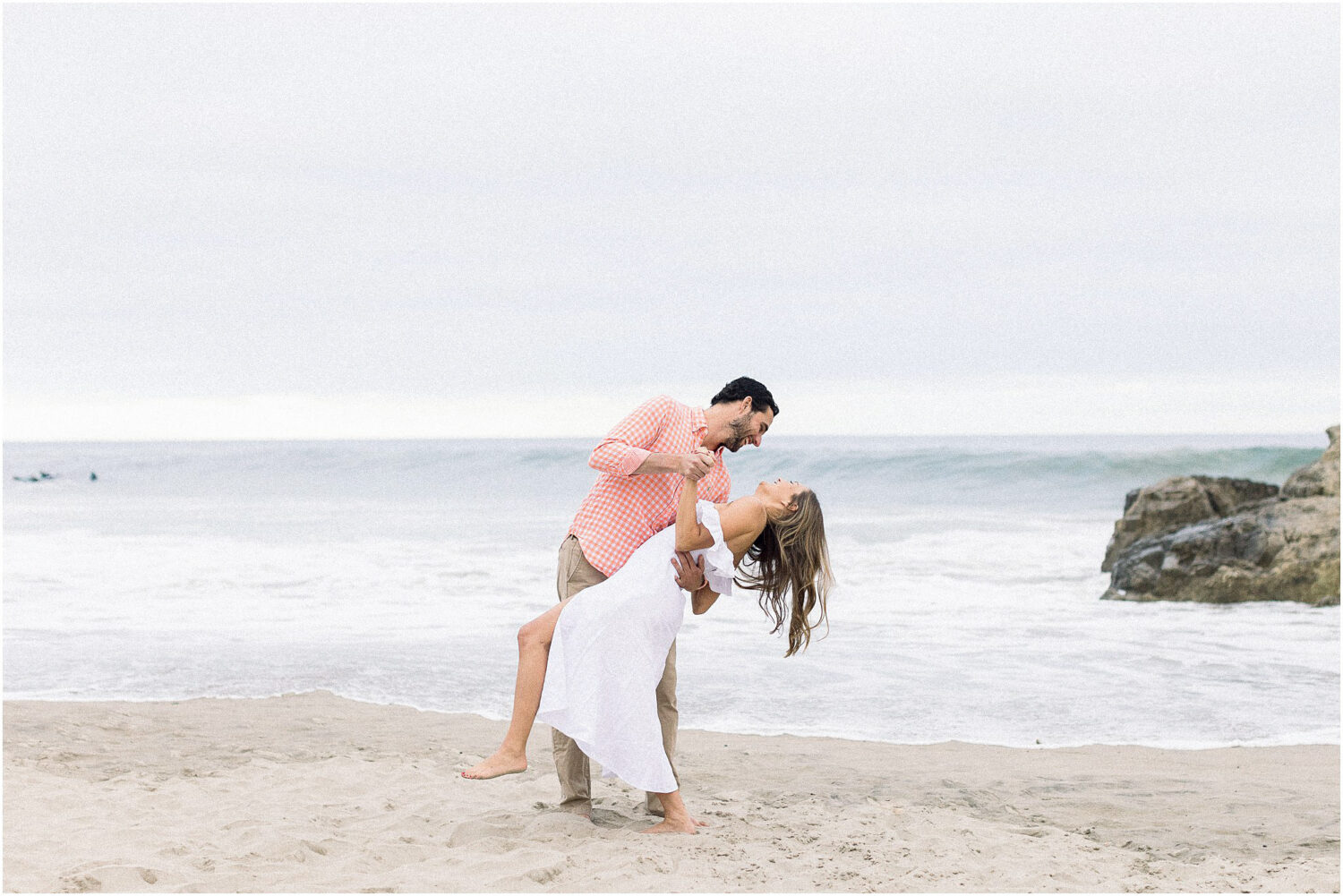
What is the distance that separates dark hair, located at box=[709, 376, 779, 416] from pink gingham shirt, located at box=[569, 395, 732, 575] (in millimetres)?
136

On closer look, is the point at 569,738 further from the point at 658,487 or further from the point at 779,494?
the point at 779,494

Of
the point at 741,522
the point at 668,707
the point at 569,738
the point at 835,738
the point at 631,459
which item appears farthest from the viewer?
the point at 835,738

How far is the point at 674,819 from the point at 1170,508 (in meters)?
12.0

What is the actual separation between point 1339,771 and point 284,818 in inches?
219

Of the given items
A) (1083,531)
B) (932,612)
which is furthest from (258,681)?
(1083,531)

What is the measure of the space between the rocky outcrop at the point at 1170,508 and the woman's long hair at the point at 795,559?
Answer: 1103 cm

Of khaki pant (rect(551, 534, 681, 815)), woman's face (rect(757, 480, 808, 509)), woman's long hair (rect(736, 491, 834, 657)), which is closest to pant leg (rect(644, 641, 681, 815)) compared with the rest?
khaki pant (rect(551, 534, 681, 815))

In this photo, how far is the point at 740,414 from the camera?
5012 mm

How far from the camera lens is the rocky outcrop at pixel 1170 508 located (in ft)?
49.5

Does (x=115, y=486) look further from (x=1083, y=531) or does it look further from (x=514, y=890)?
(x=514, y=890)

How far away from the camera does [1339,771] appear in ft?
21.2

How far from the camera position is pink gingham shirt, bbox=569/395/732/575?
4953 millimetres

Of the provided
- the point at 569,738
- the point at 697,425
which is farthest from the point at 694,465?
the point at 569,738

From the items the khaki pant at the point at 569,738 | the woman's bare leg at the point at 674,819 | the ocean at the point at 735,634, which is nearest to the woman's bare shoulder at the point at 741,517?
the khaki pant at the point at 569,738
